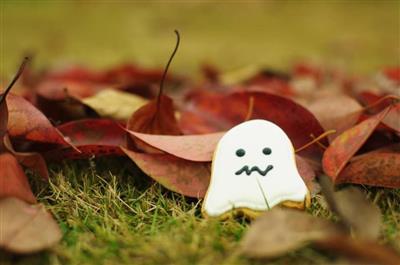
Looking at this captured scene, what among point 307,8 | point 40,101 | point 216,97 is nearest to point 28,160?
point 40,101

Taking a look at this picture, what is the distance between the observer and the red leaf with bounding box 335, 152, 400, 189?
2.91ft

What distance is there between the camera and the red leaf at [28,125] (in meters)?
0.93

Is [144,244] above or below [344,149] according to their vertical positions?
below

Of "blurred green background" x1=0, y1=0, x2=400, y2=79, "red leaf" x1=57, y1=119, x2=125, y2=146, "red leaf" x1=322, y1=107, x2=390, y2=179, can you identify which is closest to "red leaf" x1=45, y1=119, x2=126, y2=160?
"red leaf" x1=57, y1=119, x2=125, y2=146

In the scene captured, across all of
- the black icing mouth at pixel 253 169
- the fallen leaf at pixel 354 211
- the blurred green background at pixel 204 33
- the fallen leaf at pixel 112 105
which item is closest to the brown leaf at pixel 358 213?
the fallen leaf at pixel 354 211

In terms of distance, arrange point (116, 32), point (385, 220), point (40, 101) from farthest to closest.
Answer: point (116, 32) < point (40, 101) < point (385, 220)

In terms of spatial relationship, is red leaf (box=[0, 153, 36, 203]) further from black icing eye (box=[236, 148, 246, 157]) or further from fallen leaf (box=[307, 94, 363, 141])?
fallen leaf (box=[307, 94, 363, 141])

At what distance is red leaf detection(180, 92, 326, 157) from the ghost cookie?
0.14 meters

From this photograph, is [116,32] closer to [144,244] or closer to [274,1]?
[274,1]

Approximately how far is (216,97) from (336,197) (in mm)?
520

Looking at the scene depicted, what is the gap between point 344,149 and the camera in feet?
2.99

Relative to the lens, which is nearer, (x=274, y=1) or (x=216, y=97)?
(x=216, y=97)

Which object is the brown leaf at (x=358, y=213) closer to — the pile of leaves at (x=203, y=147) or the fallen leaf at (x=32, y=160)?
the pile of leaves at (x=203, y=147)

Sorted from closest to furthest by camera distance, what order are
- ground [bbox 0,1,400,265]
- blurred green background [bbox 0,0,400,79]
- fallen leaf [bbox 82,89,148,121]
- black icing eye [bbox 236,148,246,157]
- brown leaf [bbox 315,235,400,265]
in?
brown leaf [bbox 315,235,400,265] → ground [bbox 0,1,400,265] → black icing eye [bbox 236,148,246,157] → fallen leaf [bbox 82,89,148,121] → blurred green background [bbox 0,0,400,79]
